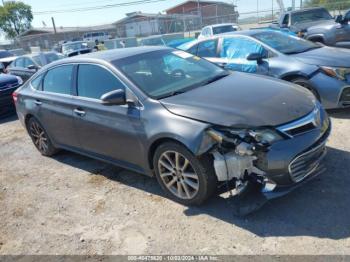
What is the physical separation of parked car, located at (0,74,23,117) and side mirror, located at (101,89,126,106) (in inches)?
273

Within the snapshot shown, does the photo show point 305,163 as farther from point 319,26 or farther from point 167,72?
point 319,26

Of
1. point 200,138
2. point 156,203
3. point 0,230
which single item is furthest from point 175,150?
point 0,230

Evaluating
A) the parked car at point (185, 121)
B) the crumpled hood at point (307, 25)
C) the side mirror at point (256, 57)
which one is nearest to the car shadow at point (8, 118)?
the parked car at point (185, 121)

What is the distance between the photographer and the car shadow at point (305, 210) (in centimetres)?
335

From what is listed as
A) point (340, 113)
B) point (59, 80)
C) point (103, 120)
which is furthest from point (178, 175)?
point (340, 113)

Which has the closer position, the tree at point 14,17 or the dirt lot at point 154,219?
the dirt lot at point 154,219

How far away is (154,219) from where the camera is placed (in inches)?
153

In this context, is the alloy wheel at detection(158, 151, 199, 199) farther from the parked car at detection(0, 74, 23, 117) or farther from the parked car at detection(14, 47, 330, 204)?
the parked car at detection(0, 74, 23, 117)

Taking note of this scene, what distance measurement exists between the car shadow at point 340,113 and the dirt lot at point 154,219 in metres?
0.90

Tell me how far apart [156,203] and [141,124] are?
92 centimetres

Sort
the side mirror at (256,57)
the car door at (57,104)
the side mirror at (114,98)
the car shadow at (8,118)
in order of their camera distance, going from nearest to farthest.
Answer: the side mirror at (114,98), the car door at (57,104), the side mirror at (256,57), the car shadow at (8,118)

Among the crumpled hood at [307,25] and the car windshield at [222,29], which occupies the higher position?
the crumpled hood at [307,25]

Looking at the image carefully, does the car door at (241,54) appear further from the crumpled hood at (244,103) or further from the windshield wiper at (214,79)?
the crumpled hood at (244,103)

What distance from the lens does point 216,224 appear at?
3.62 meters
